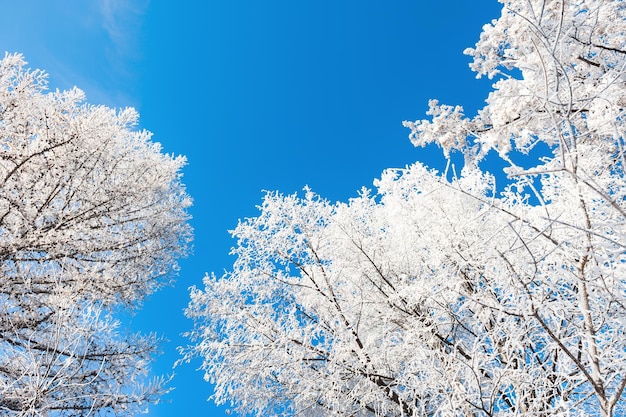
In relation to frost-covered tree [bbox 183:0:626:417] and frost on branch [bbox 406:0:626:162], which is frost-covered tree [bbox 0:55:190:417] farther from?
frost on branch [bbox 406:0:626:162]

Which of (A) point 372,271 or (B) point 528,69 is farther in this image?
(A) point 372,271

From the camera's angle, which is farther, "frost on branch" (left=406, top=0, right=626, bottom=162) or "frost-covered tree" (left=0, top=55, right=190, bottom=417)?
"frost-covered tree" (left=0, top=55, right=190, bottom=417)

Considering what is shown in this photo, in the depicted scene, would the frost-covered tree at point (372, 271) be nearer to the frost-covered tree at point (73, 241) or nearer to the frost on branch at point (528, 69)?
the frost on branch at point (528, 69)

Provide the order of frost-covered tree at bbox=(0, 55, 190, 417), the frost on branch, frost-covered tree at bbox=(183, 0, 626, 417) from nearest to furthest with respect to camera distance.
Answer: the frost on branch < frost-covered tree at bbox=(183, 0, 626, 417) < frost-covered tree at bbox=(0, 55, 190, 417)

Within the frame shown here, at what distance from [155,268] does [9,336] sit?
2.80 m

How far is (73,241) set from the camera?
7250mm

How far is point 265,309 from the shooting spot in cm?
697

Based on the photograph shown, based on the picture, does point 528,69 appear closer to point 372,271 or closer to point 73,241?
point 372,271

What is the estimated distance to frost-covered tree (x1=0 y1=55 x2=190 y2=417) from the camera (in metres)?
6.34

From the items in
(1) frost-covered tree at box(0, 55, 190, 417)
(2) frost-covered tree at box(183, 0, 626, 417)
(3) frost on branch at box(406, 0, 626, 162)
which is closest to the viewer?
(3) frost on branch at box(406, 0, 626, 162)

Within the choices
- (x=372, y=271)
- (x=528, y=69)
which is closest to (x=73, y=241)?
(x=372, y=271)

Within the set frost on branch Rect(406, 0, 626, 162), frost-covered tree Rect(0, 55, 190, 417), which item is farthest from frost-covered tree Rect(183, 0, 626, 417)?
frost-covered tree Rect(0, 55, 190, 417)

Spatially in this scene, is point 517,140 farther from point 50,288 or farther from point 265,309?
point 50,288

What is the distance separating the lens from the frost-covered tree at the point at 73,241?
6340 millimetres
